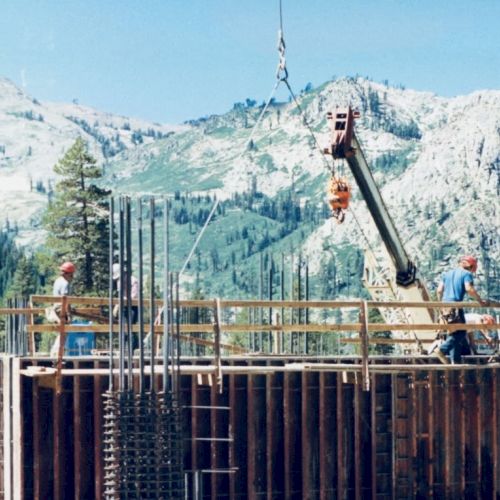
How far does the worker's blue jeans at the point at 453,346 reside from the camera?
85.8 ft

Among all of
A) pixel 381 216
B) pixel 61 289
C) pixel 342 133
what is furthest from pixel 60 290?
pixel 381 216

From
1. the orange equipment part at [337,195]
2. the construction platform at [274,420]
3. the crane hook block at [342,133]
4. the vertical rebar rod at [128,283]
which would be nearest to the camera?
the vertical rebar rod at [128,283]

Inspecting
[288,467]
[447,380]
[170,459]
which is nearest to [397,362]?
[447,380]

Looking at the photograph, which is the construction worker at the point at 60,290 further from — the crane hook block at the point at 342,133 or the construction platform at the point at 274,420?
the crane hook block at the point at 342,133

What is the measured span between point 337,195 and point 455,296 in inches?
151

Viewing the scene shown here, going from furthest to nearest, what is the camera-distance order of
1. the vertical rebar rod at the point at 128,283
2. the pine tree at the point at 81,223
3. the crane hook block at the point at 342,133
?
1. the pine tree at the point at 81,223
2. the crane hook block at the point at 342,133
3. the vertical rebar rod at the point at 128,283

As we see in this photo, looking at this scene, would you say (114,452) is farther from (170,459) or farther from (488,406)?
(488,406)

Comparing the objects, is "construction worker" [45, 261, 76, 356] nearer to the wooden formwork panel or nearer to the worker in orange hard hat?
the worker in orange hard hat

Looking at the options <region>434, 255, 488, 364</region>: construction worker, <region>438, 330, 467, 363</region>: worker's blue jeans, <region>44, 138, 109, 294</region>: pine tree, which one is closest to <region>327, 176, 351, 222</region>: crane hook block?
<region>434, 255, 488, 364</region>: construction worker

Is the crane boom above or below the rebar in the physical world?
above

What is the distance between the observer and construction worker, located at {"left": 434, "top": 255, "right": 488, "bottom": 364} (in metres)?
25.7

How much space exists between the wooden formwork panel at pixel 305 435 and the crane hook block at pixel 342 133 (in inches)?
182

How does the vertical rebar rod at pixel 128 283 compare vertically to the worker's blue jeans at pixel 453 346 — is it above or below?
above

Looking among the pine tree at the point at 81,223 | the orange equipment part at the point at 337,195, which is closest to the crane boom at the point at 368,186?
the orange equipment part at the point at 337,195
